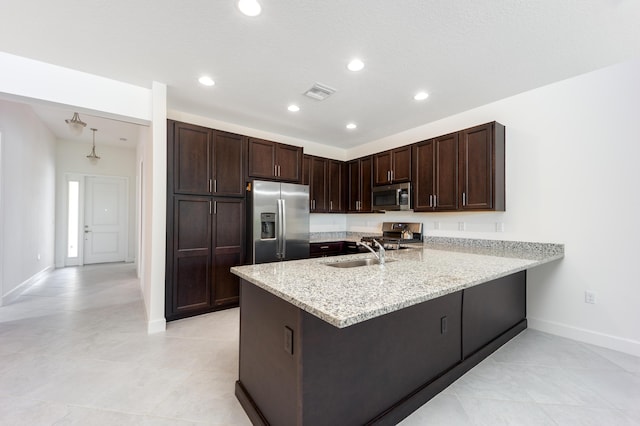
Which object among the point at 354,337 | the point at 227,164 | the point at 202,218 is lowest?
the point at 354,337

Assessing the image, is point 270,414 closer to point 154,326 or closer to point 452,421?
point 452,421

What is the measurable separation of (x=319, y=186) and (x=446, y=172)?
2.09 meters

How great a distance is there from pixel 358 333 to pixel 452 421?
0.88 m

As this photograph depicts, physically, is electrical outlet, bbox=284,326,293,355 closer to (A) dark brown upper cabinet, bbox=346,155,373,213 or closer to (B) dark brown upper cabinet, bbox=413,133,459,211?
(B) dark brown upper cabinet, bbox=413,133,459,211

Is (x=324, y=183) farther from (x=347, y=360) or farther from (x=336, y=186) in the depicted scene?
(x=347, y=360)

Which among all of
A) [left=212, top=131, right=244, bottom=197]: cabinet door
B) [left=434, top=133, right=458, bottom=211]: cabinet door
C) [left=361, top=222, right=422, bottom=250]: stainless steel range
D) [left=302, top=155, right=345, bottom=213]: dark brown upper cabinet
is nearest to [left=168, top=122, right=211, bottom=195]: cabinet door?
[left=212, top=131, right=244, bottom=197]: cabinet door

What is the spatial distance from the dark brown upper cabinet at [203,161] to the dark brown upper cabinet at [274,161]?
0.62ft

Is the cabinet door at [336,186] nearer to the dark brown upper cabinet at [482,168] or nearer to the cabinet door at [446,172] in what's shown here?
the cabinet door at [446,172]

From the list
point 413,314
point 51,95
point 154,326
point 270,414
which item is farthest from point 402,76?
point 154,326

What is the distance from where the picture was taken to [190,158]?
10.6 feet

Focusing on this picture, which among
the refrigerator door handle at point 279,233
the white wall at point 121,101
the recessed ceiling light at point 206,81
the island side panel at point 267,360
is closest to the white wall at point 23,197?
the white wall at point 121,101

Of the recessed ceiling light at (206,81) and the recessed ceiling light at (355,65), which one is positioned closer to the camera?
the recessed ceiling light at (355,65)

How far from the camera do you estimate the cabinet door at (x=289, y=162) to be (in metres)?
4.00

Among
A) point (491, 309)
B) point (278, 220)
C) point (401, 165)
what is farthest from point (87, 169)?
point (491, 309)
